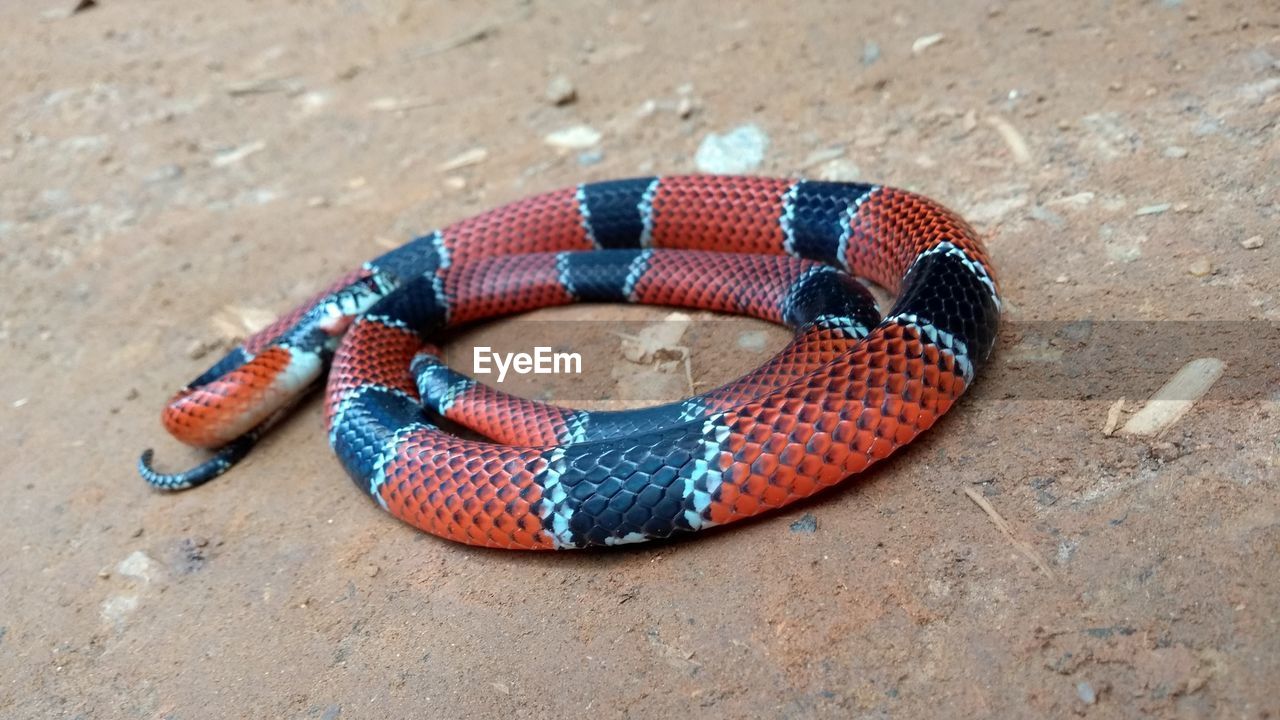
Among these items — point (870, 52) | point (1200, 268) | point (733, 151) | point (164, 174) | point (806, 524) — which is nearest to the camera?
point (806, 524)

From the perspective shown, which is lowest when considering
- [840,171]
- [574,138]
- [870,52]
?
[574,138]

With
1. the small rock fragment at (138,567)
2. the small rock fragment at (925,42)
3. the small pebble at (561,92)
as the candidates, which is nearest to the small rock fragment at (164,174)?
the small pebble at (561,92)

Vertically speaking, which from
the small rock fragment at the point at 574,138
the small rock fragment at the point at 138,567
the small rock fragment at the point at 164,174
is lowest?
the small rock fragment at the point at 138,567

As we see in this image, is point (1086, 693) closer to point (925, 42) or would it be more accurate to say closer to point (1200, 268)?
point (1200, 268)

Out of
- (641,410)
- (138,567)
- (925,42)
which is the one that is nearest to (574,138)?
(925,42)

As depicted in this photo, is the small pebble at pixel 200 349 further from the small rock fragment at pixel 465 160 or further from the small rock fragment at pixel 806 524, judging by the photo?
the small rock fragment at pixel 806 524

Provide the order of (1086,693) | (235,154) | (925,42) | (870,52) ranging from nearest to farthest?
(1086,693) → (925,42) → (870,52) → (235,154)
